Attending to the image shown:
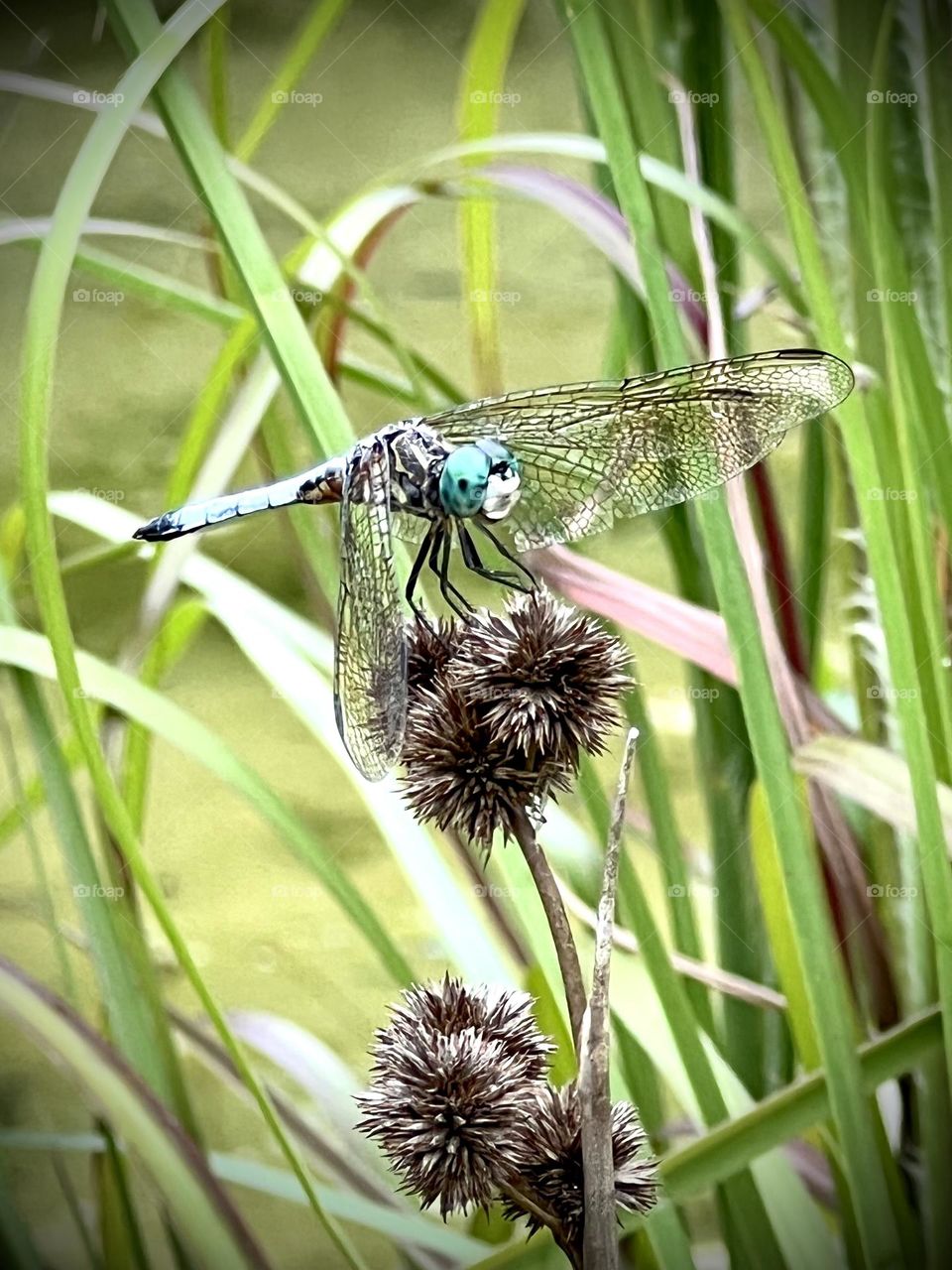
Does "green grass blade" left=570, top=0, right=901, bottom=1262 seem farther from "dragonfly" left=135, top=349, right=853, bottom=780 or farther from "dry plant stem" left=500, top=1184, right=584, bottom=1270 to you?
"dry plant stem" left=500, top=1184, right=584, bottom=1270

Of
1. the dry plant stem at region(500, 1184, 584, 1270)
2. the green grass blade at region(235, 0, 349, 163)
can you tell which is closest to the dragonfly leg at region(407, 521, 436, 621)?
the dry plant stem at region(500, 1184, 584, 1270)

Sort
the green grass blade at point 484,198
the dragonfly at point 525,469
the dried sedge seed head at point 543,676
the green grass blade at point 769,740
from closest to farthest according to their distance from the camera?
the dried sedge seed head at point 543,676 < the dragonfly at point 525,469 < the green grass blade at point 769,740 < the green grass blade at point 484,198

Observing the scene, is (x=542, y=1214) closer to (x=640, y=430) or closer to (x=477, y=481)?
(x=477, y=481)

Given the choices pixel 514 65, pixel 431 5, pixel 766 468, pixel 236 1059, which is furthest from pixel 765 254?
pixel 236 1059

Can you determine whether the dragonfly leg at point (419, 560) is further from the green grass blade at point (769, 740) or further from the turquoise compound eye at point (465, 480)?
the green grass blade at point (769, 740)

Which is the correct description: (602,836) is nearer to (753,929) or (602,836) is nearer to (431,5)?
(753,929)

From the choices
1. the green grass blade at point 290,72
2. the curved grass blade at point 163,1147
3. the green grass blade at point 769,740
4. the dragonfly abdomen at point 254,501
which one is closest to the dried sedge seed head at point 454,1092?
the dragonfly abdomen at point 254,501
